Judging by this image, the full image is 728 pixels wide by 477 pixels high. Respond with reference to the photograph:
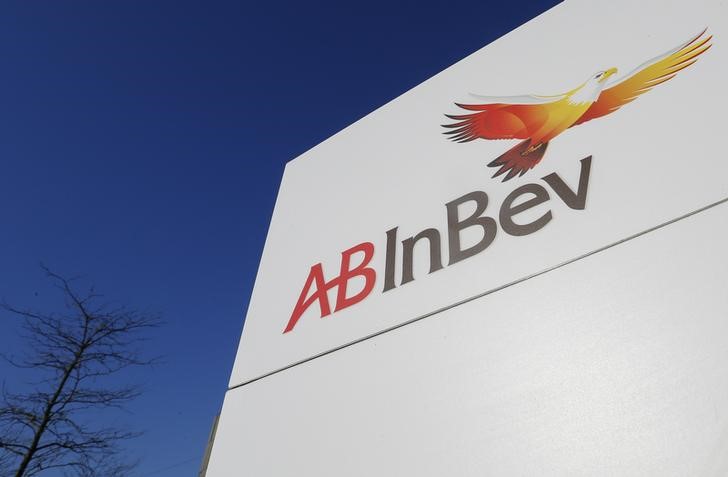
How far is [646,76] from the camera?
171 centimetres

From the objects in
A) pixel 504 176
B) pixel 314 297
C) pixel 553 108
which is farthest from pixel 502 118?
pixel 314 297

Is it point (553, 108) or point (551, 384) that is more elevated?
point (553, 108)

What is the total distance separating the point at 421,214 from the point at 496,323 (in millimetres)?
682

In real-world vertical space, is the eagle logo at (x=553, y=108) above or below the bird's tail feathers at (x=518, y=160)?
above

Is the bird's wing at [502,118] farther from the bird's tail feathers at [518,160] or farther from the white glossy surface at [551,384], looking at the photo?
the white glossy surface at [551,384]

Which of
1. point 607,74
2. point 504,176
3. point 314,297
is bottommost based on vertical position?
point 314,297

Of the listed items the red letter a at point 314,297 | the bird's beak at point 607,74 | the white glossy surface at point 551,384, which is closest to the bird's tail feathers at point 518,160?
the bird's beak at point 607,74

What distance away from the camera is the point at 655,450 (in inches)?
41.8

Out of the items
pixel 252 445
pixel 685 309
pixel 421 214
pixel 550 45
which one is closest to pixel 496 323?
Result: pixel 685 309

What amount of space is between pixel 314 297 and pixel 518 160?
107 cm

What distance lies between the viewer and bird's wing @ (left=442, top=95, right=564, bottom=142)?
194 centimetres

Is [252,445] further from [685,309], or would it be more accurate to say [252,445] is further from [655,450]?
[685,309]

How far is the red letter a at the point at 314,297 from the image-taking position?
2143mm

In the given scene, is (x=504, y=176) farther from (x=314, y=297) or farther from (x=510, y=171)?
(x=314, y=297)
